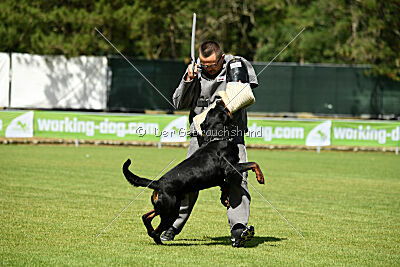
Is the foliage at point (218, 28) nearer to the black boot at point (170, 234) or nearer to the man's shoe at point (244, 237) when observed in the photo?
the black boot at point (170, 234)

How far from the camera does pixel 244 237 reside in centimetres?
677

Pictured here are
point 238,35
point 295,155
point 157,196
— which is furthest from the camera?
point 238,35

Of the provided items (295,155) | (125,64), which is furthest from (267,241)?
(125,64)

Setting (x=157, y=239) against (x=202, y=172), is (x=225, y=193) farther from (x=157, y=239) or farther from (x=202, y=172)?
(x=157, y=239)

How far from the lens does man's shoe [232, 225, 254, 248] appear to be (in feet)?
22.2

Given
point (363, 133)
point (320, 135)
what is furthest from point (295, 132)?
point (363, 133)

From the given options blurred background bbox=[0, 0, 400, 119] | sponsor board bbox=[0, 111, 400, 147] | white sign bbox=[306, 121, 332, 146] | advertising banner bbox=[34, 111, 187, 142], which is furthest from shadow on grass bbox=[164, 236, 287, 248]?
blurred background bbox=[0, 0, 400, 119]

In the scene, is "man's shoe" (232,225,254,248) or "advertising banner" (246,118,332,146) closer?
"man's shoe" (232,225,254,248)

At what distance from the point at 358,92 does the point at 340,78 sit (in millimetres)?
995

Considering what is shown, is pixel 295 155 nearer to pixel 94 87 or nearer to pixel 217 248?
pixel 94 87

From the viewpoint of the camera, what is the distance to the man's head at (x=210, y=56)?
267 inches

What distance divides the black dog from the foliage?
29.0 ft

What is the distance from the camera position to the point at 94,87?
2638 cm

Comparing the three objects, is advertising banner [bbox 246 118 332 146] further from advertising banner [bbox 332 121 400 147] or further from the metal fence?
the metal fence
